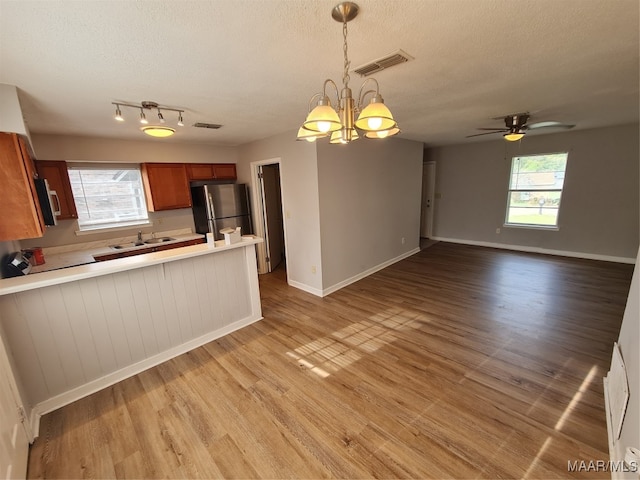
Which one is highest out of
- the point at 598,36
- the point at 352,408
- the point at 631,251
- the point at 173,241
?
the point at 598,36

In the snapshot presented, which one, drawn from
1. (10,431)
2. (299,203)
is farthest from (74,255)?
(299,203)

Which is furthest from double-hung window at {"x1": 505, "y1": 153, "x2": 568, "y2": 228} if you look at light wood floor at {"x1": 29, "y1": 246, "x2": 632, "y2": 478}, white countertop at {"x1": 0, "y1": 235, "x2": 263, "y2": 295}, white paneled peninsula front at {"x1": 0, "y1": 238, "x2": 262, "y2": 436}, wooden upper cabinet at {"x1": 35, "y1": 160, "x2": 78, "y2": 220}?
wooden upper cabinet at {"x1": 35, "y1": 160, "x2": 78, "y2": 220}

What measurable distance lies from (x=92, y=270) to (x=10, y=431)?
3.49 ft

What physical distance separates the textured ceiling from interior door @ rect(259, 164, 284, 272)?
1.95 meters

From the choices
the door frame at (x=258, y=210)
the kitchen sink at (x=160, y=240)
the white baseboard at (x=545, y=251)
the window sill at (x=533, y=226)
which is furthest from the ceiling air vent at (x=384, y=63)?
the white baseboard at (x=545, y=251)

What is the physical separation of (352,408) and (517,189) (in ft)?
19.6

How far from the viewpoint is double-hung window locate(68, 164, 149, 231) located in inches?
152

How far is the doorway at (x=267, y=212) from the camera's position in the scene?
4.68m

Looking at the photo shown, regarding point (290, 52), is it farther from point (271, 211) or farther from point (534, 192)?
point (534, 192)

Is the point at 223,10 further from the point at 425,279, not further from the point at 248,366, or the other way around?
the point at 425,279

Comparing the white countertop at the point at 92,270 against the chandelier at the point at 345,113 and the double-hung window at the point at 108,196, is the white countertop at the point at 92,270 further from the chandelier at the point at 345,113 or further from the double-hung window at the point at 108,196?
the double-hung window at the point at 108,196

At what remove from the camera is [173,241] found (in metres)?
4.18

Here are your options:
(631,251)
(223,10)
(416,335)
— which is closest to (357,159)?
(416,335)

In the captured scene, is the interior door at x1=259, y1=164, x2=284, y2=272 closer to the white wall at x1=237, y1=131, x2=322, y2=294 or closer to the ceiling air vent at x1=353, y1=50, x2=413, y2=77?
the white wall at x1=237, y1=131, x2=322, y2=294
